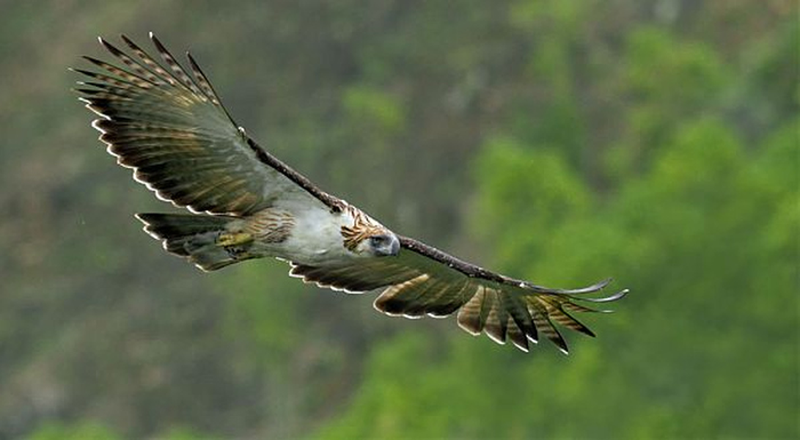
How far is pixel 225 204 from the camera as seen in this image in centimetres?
1728

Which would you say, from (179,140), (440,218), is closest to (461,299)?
(179,140)

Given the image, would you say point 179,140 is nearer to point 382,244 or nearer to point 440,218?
point 382,244

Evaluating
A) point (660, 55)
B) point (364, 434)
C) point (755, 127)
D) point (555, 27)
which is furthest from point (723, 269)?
point (555, 27)

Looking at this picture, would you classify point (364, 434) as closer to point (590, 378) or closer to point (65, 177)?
point (590, 378)

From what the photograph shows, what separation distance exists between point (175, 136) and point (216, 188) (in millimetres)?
682

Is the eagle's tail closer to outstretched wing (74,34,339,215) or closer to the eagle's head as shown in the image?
outstretched wing (74,34,339,215)

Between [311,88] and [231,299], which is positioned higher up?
[311,88]

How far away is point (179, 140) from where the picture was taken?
1673 centimetres

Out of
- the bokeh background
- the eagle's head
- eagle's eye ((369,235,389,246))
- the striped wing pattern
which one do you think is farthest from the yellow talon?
the bokeh background

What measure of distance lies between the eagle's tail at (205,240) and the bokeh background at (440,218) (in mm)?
29626

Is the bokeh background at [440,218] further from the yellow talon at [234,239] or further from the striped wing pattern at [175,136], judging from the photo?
the striped wing pattern at [175,136]

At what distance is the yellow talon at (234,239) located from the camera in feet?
56.3

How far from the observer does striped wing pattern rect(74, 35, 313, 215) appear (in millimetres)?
16328

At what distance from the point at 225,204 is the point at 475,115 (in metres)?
59.4
